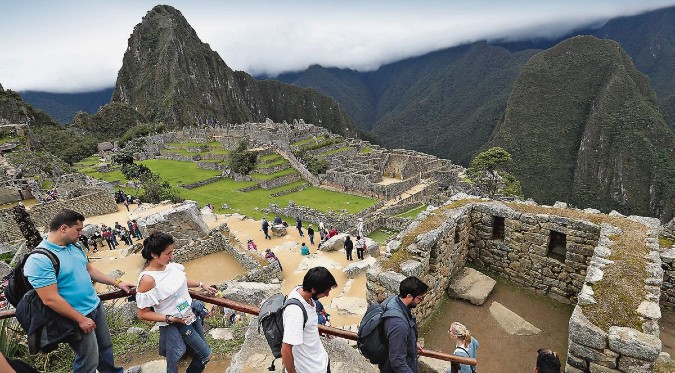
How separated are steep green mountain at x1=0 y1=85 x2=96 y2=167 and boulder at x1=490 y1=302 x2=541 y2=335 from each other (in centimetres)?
6683

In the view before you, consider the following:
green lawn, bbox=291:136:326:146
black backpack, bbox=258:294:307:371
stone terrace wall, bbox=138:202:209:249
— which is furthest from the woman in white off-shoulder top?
green lawn, bbox=291:136:326:146

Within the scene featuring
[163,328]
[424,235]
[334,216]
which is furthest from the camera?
[334,216]

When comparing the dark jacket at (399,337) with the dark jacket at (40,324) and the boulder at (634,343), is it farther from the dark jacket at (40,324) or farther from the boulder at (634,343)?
the dark jacket at (40,324)

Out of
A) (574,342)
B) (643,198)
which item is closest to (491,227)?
(574,342)

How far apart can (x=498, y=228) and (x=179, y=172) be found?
49185mm

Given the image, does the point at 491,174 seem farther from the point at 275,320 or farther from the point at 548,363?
the point at 275,320

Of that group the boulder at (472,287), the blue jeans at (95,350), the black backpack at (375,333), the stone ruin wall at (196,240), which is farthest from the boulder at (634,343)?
the stone ruin wall at (196,240)

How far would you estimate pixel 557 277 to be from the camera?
23.6 ft

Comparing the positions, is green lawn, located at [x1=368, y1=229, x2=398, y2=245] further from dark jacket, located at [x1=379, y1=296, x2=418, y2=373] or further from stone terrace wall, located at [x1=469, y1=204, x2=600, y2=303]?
dark jacket, located at [x1=379, y1=296, x2=418, y2=373]

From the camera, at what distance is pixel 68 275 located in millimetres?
3447

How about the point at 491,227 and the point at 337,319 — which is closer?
the point at 491,227

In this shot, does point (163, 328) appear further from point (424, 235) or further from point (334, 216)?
point (334, 216)

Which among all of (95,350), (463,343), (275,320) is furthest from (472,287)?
(95,350)

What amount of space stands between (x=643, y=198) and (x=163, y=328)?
12209 cm
